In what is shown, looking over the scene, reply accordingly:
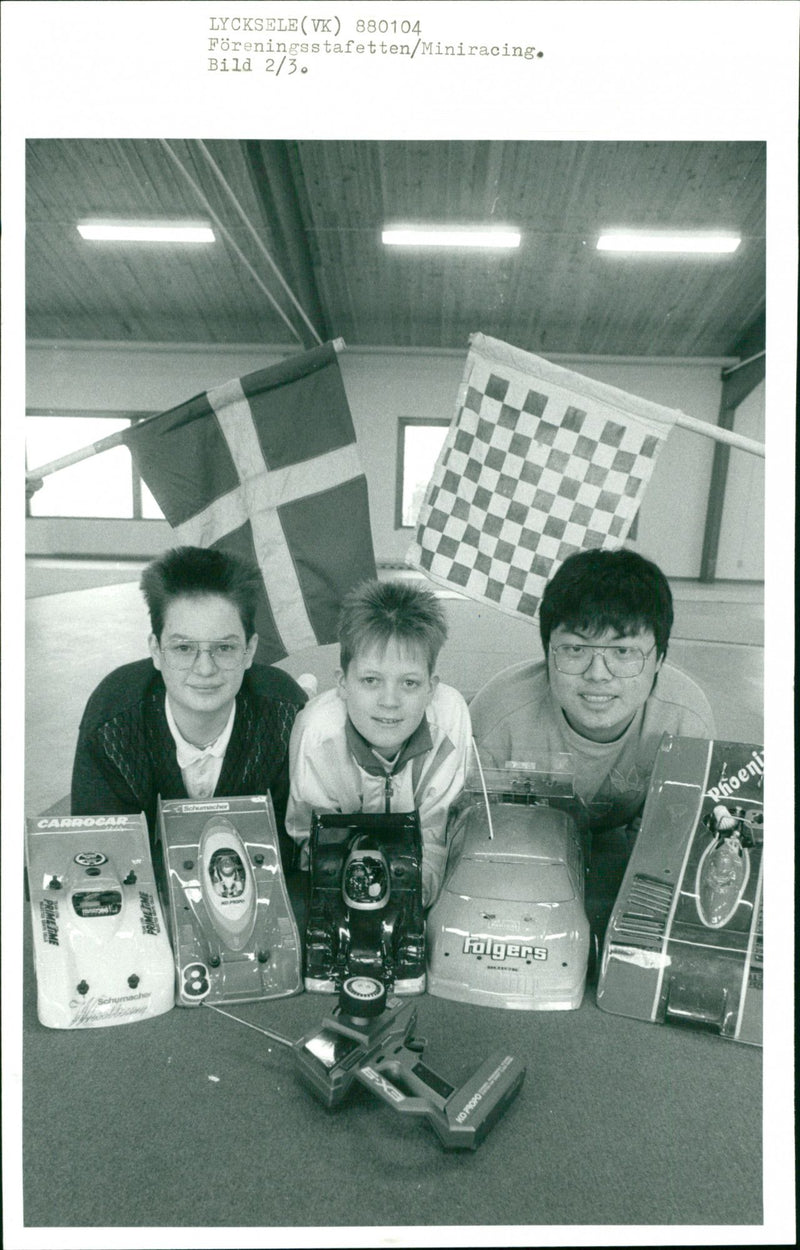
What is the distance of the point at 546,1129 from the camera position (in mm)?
774

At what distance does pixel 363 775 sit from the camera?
1237mm

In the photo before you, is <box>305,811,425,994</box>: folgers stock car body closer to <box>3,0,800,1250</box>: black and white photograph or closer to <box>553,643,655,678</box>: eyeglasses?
<box>3,0,800,1250</box>: black and white photograph

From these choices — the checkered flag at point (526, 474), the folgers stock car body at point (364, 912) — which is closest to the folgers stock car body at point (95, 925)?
the folgers stock car body at point (364, 912)

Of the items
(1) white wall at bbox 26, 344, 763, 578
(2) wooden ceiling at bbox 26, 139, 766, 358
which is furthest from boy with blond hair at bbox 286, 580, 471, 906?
(1) white wall at bbox 26, 344, 763, 578

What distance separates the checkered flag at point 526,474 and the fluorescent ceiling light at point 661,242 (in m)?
2.55

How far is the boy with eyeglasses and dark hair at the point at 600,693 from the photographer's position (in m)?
1.29

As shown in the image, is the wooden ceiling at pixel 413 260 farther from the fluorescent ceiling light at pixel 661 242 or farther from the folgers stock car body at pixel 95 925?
the folgers stock car body at pixel 95 925

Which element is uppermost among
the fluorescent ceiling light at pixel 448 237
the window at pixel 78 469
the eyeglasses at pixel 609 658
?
the fluorescent ceiling light at pixel 448 237

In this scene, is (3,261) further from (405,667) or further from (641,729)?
(641,729)

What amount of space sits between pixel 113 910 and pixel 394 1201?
0.50 m

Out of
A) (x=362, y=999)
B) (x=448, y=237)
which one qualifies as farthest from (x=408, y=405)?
(x=362, y=999)

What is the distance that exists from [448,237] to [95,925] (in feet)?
15.2

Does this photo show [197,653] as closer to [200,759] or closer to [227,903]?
[200,759]

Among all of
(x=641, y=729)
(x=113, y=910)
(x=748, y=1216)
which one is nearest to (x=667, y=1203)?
(x=748, y=1216)
